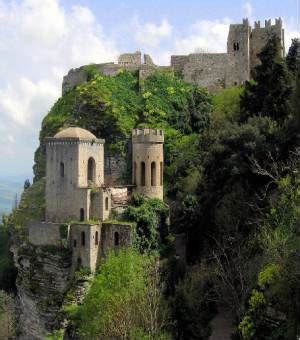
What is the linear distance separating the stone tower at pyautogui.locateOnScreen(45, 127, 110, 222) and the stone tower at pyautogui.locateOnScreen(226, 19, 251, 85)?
20.0 meters

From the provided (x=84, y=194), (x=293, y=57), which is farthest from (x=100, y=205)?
(x=293, y=57)

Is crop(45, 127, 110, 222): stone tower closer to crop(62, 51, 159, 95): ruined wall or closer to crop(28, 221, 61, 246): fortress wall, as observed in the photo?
crop(28, 221, 61, 246): fortress wall

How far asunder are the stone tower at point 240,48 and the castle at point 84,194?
1714 cm

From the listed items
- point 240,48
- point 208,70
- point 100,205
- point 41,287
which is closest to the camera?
point 100,205

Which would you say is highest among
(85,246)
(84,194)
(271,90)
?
(271,90)

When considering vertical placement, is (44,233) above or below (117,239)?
above

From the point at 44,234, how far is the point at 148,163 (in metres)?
7.95

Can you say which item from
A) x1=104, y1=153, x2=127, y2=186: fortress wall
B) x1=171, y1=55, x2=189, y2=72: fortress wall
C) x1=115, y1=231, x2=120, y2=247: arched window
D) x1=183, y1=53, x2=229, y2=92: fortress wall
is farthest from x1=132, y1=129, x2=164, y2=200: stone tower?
x1=171, y1=55, x2=189, y2=72: fortress wall

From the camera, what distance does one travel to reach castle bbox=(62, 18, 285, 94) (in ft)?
187

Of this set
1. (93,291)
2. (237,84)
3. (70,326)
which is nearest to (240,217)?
(93,291)

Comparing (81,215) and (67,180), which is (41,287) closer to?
(81,215)

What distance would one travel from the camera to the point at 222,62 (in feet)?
190

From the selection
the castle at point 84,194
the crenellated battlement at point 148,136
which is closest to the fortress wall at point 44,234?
the castle at point 84,194

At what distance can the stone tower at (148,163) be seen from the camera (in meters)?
43.0
